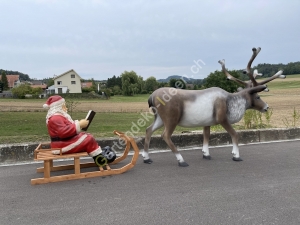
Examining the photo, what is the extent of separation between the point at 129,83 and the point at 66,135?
53445mm

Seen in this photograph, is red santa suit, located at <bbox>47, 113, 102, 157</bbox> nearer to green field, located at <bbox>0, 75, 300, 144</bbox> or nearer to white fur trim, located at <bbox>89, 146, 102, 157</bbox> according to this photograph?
white fur trim, located at <bbox>89, 146, 102, 157</bbox>

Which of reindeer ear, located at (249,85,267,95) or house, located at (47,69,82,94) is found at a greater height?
house, located at (47,69,82,94)

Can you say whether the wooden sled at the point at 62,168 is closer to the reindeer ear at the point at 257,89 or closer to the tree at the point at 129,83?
the reindeer ear at the point at 257,89

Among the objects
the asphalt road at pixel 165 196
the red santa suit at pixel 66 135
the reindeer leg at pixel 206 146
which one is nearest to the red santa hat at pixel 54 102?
the red santa suit at pixel 66 135

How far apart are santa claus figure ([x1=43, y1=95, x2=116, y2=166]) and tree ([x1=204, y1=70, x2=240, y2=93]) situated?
5.22 meters

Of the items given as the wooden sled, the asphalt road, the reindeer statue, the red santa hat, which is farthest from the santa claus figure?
the reindeer statue

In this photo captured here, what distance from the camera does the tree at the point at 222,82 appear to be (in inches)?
342

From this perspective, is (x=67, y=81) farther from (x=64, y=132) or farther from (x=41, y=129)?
(x=64, y=132)

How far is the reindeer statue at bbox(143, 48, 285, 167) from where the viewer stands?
487 centimetres

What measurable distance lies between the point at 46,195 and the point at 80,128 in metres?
1.10

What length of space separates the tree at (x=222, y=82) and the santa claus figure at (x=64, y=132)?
5.22m

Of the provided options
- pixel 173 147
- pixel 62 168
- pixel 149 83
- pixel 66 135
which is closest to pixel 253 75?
pixel 173 147

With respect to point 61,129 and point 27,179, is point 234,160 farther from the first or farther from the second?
point 27,179

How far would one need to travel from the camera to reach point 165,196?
351 cm
